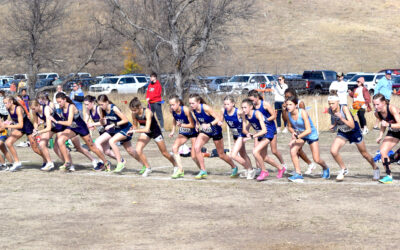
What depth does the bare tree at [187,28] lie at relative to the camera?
24859 mm

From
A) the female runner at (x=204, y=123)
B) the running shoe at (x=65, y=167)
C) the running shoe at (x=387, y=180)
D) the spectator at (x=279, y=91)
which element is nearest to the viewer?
the running shoe at (x=387, y=180)

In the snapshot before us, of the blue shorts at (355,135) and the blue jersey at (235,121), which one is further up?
the blue jersey at (235,121)

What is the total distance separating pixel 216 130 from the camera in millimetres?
11391

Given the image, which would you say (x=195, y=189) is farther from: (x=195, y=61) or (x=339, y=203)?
(x=195, y=61)

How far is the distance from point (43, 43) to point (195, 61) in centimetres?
1112

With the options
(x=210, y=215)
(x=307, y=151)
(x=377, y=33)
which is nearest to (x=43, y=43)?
(x=307, y=151)

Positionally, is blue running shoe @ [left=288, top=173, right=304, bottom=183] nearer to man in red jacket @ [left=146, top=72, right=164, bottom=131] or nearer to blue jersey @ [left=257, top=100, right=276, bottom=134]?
blue jersey @ [left=257, top=100, right=276, bottom=134]

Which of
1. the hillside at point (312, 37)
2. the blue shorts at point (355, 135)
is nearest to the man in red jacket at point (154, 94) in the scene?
the blue shorts at point (355, 135)

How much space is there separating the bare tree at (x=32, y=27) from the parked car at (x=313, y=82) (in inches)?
560

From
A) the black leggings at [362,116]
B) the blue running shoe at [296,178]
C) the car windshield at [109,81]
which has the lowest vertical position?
the blue running shoe at [296,178]

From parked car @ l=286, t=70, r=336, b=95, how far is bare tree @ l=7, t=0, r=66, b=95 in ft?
46.6

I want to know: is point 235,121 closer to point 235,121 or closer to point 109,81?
point 235,121

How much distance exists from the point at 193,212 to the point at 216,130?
9.60 ft

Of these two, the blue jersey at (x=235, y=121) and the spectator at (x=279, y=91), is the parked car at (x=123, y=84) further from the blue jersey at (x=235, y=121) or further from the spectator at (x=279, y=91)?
the blue jersey at (x=235, y=121)
